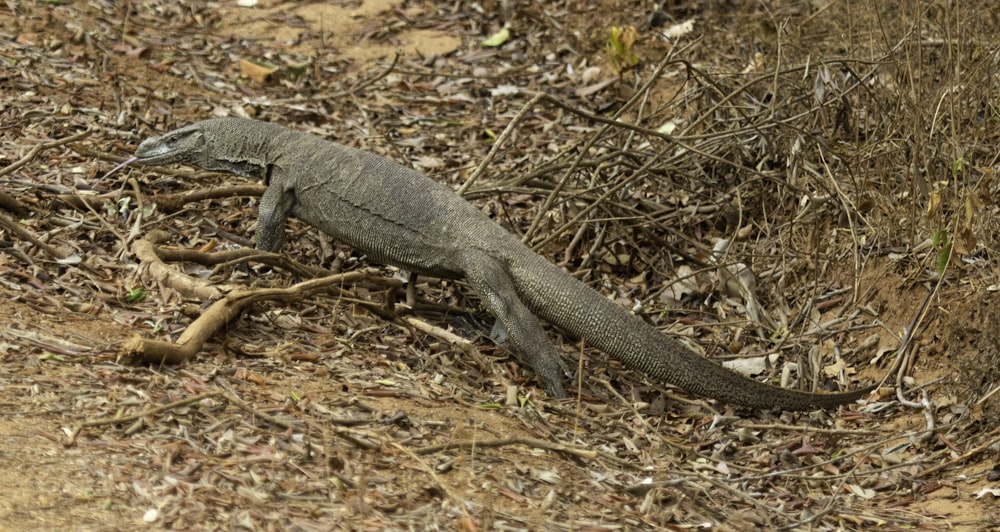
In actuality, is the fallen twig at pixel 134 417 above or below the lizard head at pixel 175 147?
above

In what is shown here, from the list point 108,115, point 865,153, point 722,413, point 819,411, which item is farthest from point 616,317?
point 108,115

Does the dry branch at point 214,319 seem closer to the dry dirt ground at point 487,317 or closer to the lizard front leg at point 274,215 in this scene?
the dry dirt ground at point 487,317

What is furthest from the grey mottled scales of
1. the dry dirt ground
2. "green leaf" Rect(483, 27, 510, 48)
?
"green leaf" Rect(483, 27, 510, 48)

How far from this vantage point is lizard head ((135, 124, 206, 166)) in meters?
6.62

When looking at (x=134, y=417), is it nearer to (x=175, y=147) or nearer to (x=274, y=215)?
(x=274, y=215)

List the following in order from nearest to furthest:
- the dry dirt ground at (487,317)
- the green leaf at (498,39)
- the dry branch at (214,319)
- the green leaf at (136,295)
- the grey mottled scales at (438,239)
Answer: the dry dirt ground at (487,317) → the dry branch at (214,319) → the green leaf at (136,295) → the grey mottled scales at (438,239) → the green leaf at (498,39)

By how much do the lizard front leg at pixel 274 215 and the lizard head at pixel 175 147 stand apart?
1.92ft

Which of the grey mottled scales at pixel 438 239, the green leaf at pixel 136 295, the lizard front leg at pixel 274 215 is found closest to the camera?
the green leaf at pixel 136 295

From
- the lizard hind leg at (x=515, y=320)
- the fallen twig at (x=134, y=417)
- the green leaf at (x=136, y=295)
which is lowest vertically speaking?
the green leaf at (x=136, y=295)

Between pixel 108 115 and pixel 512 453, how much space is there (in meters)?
4.69

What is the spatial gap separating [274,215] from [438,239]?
107 centimetres

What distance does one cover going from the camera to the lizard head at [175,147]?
21.7 feet

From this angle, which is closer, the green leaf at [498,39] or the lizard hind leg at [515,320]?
the lizard hind leg at [515,320]

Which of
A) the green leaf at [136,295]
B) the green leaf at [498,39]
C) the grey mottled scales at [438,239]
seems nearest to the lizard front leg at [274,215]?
the grey mottled scales at [438,239]
